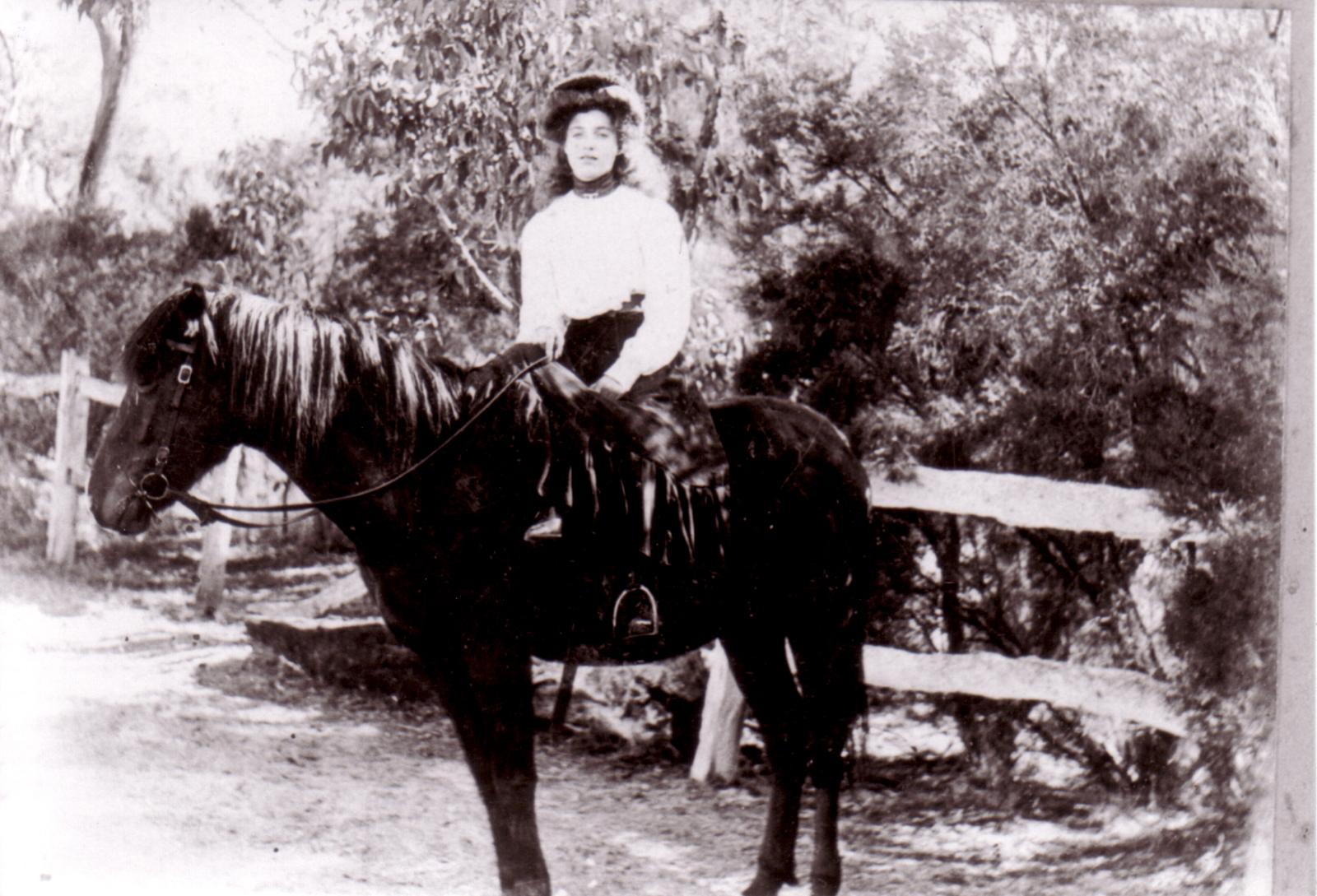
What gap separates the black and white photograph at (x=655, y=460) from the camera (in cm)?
245

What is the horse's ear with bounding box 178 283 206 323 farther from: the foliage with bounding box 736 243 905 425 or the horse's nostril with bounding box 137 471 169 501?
the foliage with bounding box 736 243 905 425

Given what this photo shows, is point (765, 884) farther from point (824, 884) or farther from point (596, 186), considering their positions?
point (596, 186)

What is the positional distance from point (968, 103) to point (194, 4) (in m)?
1.88

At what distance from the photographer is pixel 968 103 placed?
2.70 metres

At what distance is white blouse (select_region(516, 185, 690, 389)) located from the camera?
2475 mm

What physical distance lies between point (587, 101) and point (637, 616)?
117cm

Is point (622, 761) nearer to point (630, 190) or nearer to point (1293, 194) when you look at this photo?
point (630, 190)

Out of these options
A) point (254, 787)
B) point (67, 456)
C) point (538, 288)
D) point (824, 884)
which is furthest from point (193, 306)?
point (824, 884)

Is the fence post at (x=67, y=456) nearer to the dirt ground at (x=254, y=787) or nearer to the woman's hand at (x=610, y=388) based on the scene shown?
the dirt ground at (x=254, y=787)

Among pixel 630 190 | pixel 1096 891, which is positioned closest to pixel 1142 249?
pixel 630 190

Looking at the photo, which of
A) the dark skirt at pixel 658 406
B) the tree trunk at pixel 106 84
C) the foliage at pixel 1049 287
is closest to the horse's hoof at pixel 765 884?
the foliage at pixel 1049 287

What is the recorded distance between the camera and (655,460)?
94.4 inches

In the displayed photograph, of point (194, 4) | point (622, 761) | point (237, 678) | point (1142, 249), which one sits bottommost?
point (622, 761)

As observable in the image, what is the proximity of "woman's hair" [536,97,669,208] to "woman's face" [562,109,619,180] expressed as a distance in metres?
0.01
